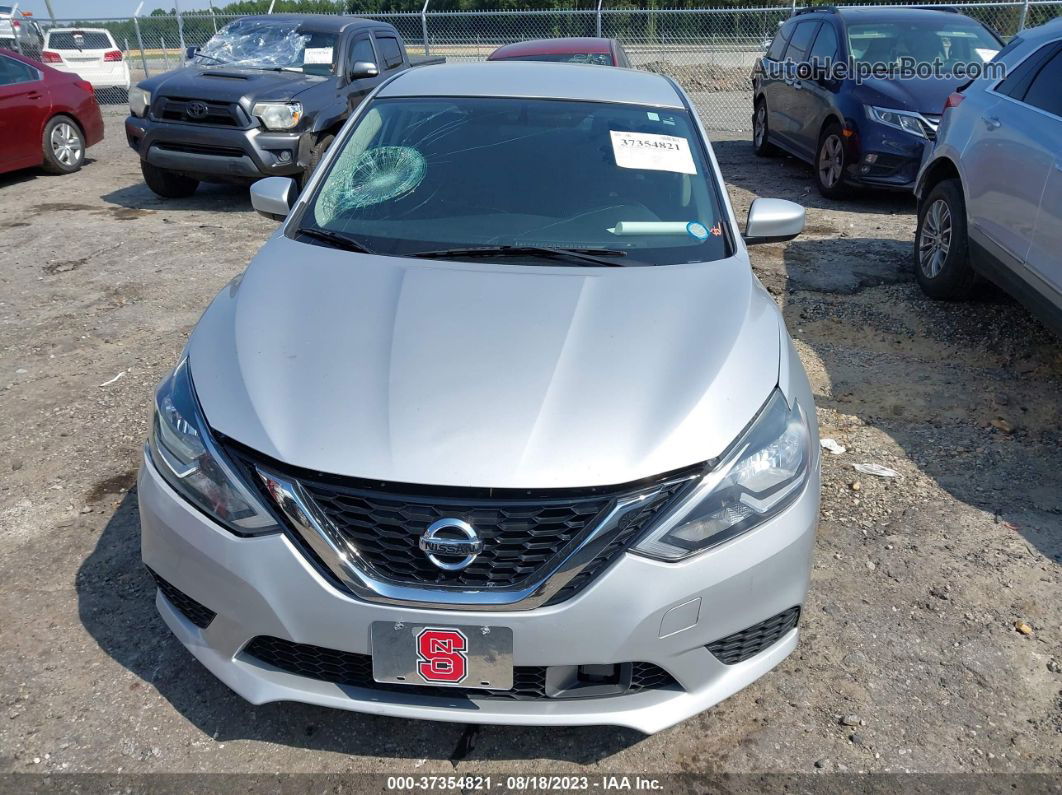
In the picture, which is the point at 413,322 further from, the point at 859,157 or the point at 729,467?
the point at 859,157

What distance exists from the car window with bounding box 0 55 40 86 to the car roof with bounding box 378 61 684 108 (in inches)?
305

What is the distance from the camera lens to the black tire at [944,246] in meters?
5.51

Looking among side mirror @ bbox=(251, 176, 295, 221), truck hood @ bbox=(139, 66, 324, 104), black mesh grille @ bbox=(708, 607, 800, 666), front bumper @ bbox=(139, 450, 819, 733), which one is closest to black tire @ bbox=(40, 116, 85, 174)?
truck hood @ bbox=(139, 66, 324, 104)

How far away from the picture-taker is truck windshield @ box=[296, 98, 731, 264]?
3.11 meters

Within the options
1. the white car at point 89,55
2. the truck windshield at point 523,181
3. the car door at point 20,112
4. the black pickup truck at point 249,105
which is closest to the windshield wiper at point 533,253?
the truck windshield at point 523,181

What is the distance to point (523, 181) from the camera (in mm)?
3322

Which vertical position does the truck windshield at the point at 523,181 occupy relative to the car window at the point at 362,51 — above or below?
above

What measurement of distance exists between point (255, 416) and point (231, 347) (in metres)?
0.41

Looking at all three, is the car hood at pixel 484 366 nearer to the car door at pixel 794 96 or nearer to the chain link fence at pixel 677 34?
the car door at pixel 794 96

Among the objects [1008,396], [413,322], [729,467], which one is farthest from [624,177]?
[1008,396]

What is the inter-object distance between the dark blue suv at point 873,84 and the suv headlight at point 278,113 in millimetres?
5139

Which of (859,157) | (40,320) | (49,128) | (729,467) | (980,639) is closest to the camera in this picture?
(729,467)

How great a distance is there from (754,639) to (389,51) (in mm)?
9630

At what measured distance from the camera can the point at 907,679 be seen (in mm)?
2725
